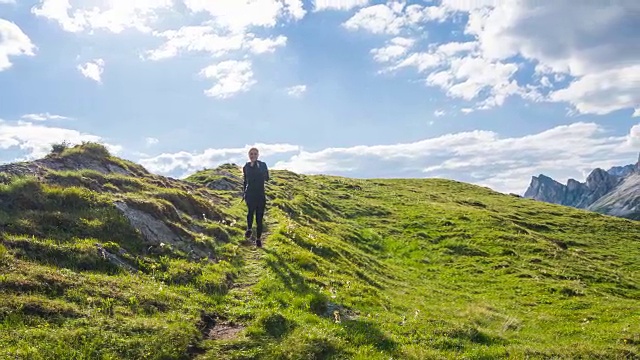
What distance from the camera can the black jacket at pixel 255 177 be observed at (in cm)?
2247

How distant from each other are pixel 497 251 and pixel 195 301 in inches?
1276

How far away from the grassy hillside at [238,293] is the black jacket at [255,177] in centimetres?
300

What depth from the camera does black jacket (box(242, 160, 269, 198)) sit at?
73.7 ft

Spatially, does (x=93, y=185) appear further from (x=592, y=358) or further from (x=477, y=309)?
(x=592, y=358)

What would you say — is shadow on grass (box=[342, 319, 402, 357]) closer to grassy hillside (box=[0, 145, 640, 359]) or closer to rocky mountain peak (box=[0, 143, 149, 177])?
grassy hillside (box=[0, 145, 640, 359])

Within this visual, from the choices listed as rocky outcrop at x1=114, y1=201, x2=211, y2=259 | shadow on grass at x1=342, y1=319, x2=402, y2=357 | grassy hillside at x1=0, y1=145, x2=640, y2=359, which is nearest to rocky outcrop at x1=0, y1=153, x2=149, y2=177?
grassy hillside at x1=0, y1=145, x2=640, y2=359

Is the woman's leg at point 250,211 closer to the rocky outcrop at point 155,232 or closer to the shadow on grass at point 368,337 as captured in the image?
the rocky outcrop at point 155,232

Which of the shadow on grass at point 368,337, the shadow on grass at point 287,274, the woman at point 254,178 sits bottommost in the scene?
the shadow on grass at point 368,337

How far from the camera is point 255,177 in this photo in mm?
22547

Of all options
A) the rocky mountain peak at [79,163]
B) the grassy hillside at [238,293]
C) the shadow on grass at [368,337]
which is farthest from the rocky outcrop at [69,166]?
the shadow on grass at [368,337]

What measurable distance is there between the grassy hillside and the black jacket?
9.84 ft

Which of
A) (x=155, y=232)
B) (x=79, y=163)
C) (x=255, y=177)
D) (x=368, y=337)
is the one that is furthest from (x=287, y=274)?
(x=79, y=163)

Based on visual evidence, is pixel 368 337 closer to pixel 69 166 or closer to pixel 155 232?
pixel 155 232

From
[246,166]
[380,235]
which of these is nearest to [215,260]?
[246,166]
